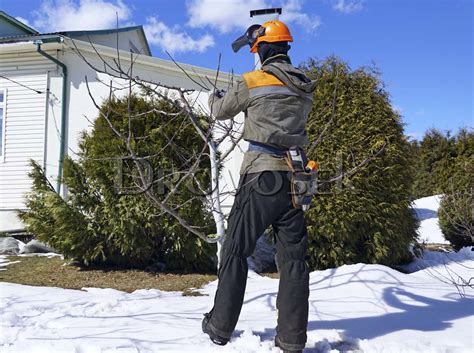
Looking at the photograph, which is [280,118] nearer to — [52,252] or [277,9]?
[277,9]

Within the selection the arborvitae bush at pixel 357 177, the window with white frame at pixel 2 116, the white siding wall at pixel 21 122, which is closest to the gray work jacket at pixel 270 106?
the arborvitae bush at pixel 357 177

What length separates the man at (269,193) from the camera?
101 inches

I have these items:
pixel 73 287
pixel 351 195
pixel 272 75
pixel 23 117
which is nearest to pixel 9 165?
pixel 23 117

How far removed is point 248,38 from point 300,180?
1070 mm

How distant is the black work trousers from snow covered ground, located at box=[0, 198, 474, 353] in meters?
0.23

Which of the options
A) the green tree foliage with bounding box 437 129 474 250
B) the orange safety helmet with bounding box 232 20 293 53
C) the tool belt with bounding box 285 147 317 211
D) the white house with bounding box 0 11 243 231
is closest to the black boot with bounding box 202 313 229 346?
the tool belt with bounding box 285 147 317 211

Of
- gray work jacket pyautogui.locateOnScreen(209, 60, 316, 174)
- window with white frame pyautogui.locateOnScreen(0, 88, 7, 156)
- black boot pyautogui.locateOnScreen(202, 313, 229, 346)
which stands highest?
window with white frame pyautogui.locateOnScreen(0, 88, 7, 156)

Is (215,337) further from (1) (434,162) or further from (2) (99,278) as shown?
(1) (434,162)

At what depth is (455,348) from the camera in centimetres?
265

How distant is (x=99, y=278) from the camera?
216 inches

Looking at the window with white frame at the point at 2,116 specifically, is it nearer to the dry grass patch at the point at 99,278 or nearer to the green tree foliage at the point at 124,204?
the dry grass patch at the point at 99,278

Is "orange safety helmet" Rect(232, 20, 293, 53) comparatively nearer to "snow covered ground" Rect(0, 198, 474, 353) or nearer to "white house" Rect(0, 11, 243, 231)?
"snow covered ground" Rect(0, 198, 474, 353)

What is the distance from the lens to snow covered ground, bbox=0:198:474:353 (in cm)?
266

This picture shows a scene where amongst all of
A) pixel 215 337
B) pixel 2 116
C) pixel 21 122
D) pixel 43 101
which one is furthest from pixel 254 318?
pixel 2 116
